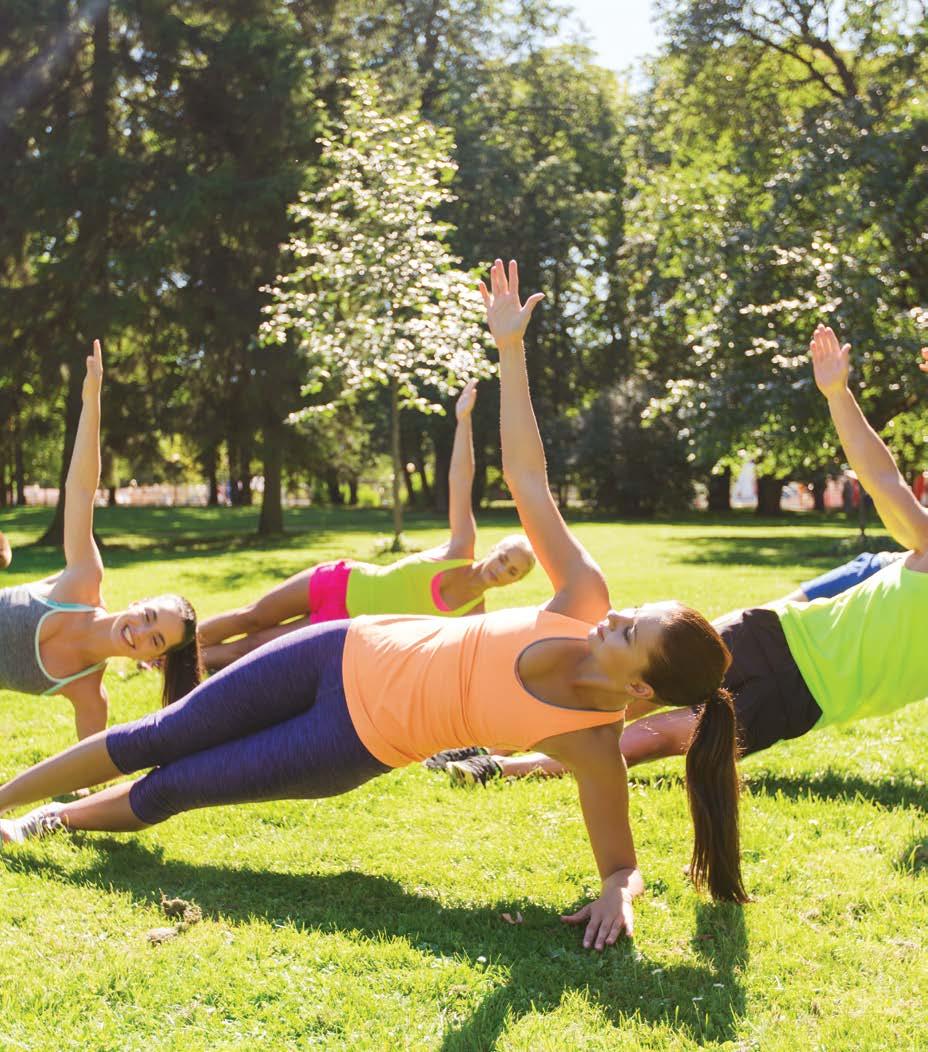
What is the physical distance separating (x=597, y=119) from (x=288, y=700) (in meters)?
34.2

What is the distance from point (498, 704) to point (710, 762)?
0.68 m

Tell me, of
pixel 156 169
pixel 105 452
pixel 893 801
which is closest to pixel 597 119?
pixel 156 169

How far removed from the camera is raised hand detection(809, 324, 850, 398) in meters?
4.11

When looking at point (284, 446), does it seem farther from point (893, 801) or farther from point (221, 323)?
point (893, 801)

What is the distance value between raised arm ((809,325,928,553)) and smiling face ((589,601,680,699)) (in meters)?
1.48

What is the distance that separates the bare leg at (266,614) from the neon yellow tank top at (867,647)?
297 cm

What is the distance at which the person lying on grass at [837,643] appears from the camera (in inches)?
163

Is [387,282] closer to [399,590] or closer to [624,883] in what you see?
[399,590]

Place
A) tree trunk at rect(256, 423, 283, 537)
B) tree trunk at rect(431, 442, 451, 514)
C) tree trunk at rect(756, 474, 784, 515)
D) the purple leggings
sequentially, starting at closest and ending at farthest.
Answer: the purple leggings < tree trunk at rect(256, 423, 283, 537) < tree trunk at rect(756, 474, 784, 515) < tree trunk at rect(431, 442, 451, 514)

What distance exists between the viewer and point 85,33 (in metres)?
19.6

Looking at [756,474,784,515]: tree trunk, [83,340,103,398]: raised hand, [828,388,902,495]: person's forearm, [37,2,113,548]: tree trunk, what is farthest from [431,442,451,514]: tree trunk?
[828,388,902,495]: person's forearm

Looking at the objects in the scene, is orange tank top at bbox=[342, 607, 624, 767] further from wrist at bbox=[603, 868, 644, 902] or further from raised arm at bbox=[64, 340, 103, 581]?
raised arm at bbox=[64, 340, 103, 581]

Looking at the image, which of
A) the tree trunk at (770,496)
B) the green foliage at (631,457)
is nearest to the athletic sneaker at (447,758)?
the green foliage at (631,457)

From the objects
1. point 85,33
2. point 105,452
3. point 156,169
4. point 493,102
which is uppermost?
point 493,102
